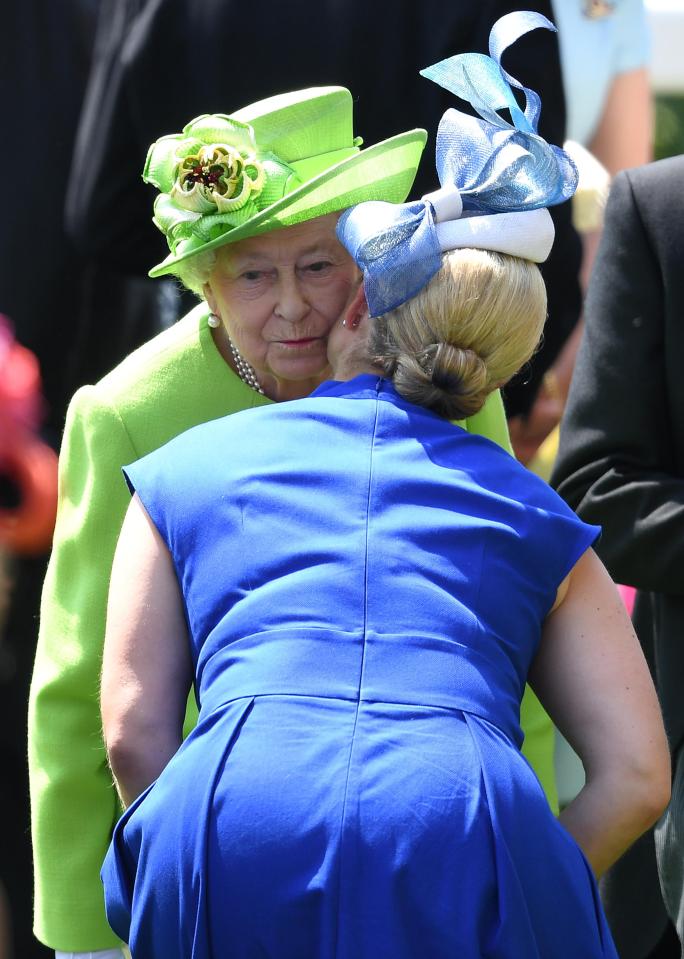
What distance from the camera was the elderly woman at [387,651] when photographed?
1.91 metres

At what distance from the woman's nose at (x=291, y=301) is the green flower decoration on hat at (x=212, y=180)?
13cm

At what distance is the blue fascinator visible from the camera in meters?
2.19

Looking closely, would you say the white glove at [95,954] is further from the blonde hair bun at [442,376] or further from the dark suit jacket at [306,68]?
the dark suit jacket at [306,68]

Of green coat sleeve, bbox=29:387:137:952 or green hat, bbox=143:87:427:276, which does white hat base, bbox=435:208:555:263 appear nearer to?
green hat, bbox=143:87:427:276

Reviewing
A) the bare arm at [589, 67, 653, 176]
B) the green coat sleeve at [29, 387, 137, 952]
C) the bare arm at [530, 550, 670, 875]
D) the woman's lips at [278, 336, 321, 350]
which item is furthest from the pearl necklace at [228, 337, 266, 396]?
the bare arm at [589, 67, 653, 176]

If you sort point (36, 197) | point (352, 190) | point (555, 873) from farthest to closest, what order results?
point (36, 197) → point (352, 190) → point (555, 873)

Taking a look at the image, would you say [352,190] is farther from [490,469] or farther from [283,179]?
[490,469]

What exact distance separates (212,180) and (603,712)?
1.02 m

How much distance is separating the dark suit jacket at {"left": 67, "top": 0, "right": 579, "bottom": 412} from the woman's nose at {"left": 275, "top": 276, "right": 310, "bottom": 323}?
0.76 metres

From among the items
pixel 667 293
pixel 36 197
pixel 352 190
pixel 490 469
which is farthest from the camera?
pixel 36 197

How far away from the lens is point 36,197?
387 centimetres

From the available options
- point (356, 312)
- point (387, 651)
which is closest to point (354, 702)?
point (387, 651)

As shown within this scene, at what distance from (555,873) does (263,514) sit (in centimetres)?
58

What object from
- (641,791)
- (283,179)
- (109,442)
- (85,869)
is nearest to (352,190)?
(283,179)
